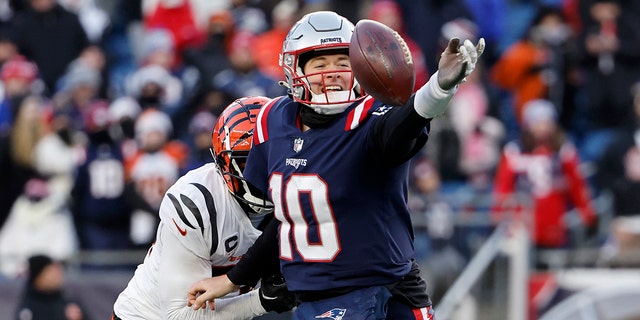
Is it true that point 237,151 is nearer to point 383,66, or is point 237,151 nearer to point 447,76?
point 383,66

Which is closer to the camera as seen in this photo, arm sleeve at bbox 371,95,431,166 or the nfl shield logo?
arm sleeve at bbox 371,95,431,166

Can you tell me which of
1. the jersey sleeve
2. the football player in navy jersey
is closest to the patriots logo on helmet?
the football player in navy jersey

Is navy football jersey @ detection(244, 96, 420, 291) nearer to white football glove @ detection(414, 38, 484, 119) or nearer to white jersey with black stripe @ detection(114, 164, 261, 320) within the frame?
white football glove @ detection(414, 38, 484, 119)

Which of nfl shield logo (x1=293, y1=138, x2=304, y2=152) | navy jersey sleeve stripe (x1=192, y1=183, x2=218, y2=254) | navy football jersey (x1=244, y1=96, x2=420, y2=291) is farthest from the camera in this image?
navy jersey sleeve stripe (x1=192, y1=183, x2=218, y2=254)

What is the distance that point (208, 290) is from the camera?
18.1 feet

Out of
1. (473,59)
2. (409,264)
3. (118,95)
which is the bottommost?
(409,264)

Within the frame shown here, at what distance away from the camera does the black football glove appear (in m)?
5.61

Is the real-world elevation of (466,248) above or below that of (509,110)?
below

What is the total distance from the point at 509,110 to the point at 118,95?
3544 mm

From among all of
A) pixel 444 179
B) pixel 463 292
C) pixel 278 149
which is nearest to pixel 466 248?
pixel 463 292

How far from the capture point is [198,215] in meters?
5.67

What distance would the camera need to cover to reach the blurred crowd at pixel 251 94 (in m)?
10.2

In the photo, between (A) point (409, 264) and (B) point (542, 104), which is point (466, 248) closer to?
(B) point (542, 104)

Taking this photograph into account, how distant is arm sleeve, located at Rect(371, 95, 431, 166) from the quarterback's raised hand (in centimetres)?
20
